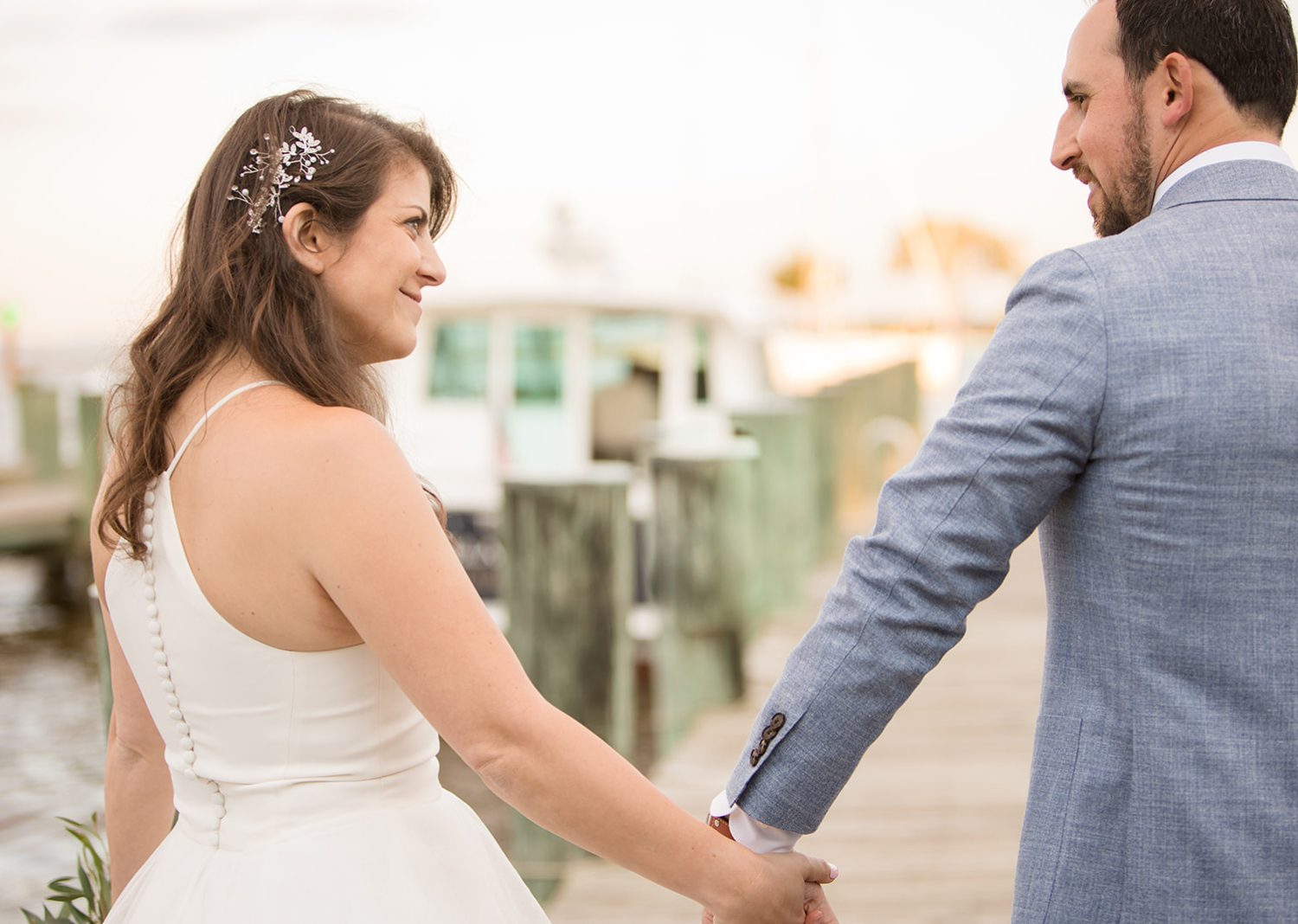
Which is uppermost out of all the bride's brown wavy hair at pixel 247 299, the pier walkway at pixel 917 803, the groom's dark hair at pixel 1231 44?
the groom's dark hair at pixel 1231 44

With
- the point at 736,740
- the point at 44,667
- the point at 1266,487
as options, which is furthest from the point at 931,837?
the point at 44,667

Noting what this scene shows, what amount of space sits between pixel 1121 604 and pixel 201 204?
1.25 metres

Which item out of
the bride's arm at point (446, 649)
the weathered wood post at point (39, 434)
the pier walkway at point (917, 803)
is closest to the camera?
the bride's arm at point (446, 649)

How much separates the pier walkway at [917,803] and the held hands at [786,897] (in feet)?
4.91

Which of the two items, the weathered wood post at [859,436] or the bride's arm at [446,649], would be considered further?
the weathered wood post at [859,436]

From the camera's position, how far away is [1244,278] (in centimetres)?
134

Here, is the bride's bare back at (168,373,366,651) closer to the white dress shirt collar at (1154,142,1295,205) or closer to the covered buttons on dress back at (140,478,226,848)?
the covered buttons on dress back at (140,478,226,848)

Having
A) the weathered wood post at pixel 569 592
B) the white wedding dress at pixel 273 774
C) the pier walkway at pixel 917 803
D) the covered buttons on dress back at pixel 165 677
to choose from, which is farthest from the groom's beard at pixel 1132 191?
the weathered wood post at pixel 569 592

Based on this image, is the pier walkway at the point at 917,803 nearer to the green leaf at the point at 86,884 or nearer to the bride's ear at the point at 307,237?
the green leaf at the point at 86,884

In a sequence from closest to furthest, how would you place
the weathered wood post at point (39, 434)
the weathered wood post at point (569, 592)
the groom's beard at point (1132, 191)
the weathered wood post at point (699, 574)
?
1. the groom's beard at point (1132, 191)
2. the weathered wood post at point (569, 592)
3. the weathered wood post at point (699, 574)
4. the weathered wood post at point (39, 434)

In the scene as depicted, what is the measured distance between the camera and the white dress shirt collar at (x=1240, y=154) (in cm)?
144

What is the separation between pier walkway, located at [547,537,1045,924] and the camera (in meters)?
3.20

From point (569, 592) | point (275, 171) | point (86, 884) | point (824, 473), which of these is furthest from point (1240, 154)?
point (824, 473)

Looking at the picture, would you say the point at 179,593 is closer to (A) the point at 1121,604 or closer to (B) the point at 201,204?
(B) the point at 201,204
